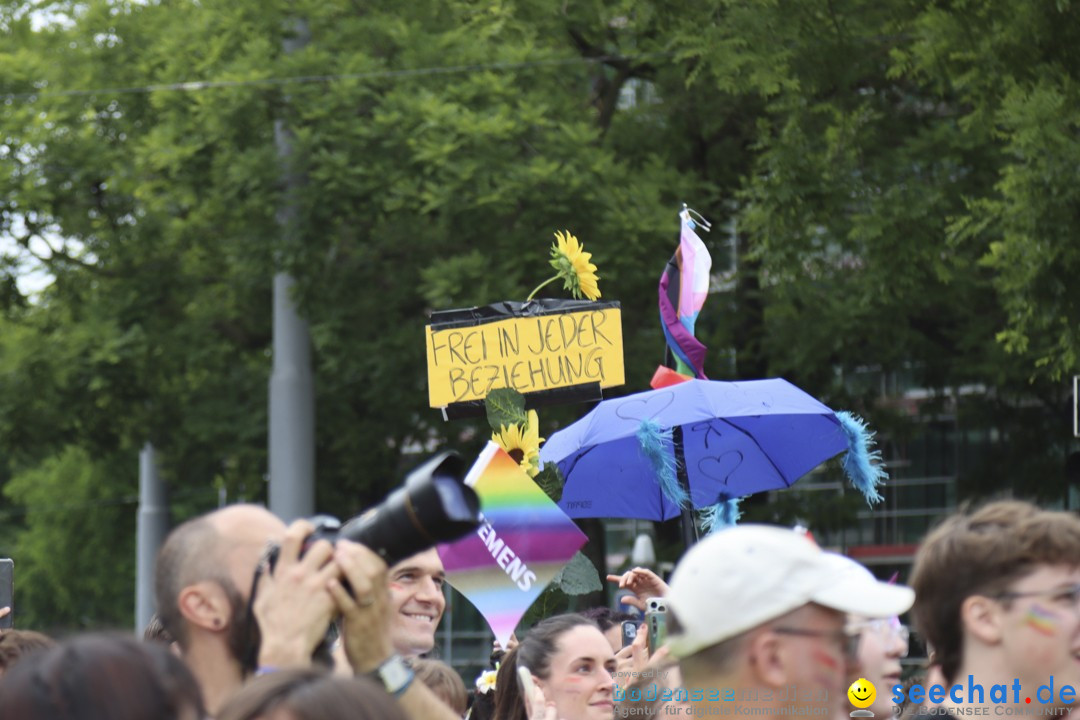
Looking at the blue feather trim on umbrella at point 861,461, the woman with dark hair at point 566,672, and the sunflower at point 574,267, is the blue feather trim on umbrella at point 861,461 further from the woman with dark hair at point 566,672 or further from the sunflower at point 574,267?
the woman with dark hair at point 566,672

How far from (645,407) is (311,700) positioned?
4016 mm

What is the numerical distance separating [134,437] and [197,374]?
0.85 metres

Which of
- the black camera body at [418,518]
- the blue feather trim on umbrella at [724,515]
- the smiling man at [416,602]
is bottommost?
the smiling man at [416,602]

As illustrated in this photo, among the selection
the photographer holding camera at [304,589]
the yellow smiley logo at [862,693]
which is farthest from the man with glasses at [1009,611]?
the photographer holding camera at [304,589]

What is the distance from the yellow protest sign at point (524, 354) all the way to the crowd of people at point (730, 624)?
2.90m

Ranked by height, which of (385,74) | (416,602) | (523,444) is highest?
(385,74)

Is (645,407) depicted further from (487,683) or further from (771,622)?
(771,622)

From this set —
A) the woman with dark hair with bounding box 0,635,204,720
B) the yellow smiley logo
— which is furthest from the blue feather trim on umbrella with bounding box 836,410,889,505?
the woman with dark hair with bounding box 0,635,204,720

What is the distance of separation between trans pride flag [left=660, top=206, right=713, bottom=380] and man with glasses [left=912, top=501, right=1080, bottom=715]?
12.5ft

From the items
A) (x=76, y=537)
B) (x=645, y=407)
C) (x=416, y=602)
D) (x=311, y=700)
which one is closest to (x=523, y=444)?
(x=645, y=407)

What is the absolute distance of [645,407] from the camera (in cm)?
645

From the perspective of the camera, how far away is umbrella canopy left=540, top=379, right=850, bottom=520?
20.8 ft

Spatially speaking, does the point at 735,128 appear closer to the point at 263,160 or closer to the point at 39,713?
the point at 263,160

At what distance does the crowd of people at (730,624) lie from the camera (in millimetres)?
2596
